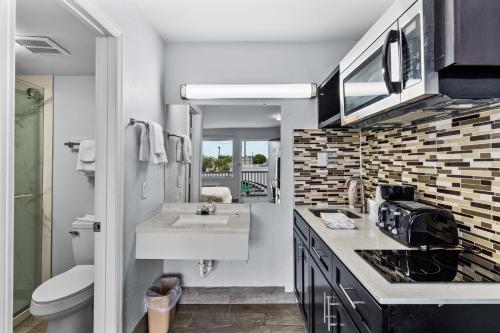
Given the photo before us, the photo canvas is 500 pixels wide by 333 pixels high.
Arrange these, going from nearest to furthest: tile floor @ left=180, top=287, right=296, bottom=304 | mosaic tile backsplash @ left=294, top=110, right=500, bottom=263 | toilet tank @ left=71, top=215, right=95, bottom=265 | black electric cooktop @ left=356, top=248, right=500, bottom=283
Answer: black electric cooktop @ left=356, top=248, right=500, bottom=283
mosaic tile backsplash @ left=294, top=110, right=500, bottom=263
toilet tank @ left=71, top=215, right=95, bottom=265
tile floor @ left=180, top=287, right=296, bottom=304

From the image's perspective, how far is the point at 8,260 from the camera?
104 cm

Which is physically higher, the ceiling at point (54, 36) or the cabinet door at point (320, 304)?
the ceiling at point (54, 36)

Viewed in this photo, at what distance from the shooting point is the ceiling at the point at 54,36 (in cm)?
197

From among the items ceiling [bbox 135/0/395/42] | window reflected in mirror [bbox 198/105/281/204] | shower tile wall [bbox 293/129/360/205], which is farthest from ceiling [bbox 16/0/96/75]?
shower tile wall [bbox 293/129/360/205]

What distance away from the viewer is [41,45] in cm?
248

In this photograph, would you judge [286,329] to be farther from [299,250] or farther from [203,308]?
[203,308]

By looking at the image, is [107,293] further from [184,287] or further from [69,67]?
[69,67]

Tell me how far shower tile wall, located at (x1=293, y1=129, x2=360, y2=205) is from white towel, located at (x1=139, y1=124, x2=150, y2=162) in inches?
52.0

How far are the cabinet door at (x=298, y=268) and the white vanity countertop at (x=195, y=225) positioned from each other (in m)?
0.46

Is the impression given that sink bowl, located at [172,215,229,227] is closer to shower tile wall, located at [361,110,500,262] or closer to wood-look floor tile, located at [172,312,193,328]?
wood-look floor tile, located at [172,312,193,328]

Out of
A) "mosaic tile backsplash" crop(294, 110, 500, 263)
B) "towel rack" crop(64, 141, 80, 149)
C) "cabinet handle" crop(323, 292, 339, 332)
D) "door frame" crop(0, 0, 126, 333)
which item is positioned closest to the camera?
"mosaic tile backsplash" crop(294, 110, 500, 263)

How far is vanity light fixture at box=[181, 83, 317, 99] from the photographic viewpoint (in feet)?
8.80

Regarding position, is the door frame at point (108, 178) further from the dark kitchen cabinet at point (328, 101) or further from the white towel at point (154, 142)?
the dark kitchen cabinet at point (328, 101)

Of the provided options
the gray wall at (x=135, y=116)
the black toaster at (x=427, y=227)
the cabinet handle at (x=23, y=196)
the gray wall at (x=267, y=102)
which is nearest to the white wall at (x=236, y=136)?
the gray wall at (x=267, y=102)
